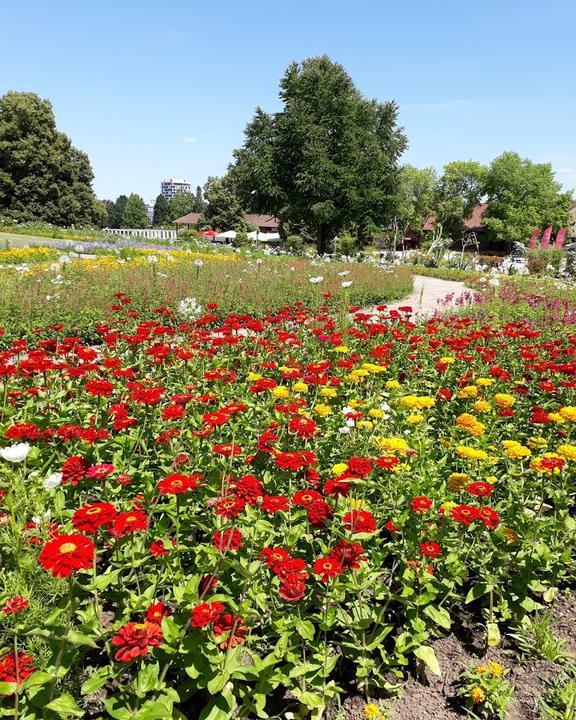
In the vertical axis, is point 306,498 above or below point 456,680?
above

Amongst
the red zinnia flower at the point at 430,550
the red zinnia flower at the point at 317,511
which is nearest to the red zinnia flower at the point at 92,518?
the red zinnia flower at the point at 317,511

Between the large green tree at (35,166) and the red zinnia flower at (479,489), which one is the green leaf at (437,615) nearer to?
the red zinnia flower at (479,489)

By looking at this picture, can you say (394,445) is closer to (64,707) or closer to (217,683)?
(217,683)

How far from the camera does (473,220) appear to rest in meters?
63.8

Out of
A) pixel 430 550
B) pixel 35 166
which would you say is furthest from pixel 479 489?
pixel 35 166

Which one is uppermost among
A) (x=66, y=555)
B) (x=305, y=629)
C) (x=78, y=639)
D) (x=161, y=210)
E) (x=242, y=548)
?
(x=161, y=210)

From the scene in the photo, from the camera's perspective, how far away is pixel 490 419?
3824mm

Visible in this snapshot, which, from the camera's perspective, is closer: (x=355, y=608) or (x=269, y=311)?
(x=355, y=608)

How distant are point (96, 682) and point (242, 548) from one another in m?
0.80

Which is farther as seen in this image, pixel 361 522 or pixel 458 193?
pixel 458 193

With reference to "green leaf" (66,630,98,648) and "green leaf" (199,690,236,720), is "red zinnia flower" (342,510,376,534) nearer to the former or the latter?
"green leaf" (199,690,236,720)

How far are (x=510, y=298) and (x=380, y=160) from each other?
2036cm

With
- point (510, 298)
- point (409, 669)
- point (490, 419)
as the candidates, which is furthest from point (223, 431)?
point (510, 298)

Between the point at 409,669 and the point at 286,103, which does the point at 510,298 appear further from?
the point at 286,103
